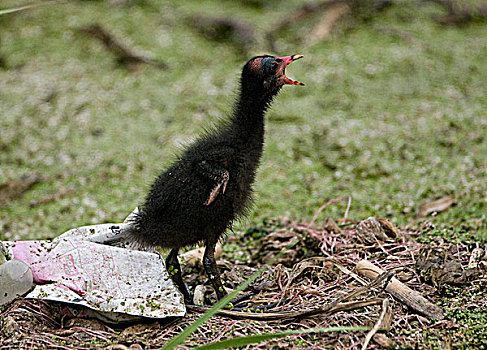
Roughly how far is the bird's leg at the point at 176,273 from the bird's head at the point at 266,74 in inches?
47.2

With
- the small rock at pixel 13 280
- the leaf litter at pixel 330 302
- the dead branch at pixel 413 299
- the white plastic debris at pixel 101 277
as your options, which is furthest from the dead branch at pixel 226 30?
the small rock at pixel 13 280

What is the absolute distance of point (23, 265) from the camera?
3170mm

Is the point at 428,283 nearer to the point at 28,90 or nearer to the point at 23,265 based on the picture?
the point at 23,265

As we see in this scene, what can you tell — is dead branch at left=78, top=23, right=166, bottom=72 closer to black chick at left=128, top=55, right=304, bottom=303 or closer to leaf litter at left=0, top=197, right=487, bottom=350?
leaf litter at left=0, top=197, right=487, bottom=350

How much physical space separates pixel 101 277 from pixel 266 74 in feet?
5.30

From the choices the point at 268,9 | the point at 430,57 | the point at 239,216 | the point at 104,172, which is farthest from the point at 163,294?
the point at 268,9

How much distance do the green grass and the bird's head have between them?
1792 millimetres

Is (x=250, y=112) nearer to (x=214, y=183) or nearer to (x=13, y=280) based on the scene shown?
(x=214, y=183)

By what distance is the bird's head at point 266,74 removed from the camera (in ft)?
11.1

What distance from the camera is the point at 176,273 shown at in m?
3.54

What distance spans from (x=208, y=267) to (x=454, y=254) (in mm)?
1684

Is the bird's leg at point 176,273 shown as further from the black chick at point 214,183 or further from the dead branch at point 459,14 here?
the dead branch at point 459,14

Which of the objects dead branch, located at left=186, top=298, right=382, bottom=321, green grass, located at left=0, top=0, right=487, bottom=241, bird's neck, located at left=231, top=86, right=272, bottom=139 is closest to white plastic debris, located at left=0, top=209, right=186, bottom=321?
dead branch, located at left=186, top=298, right=382, bottom=321

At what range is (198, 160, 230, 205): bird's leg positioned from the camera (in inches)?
127
